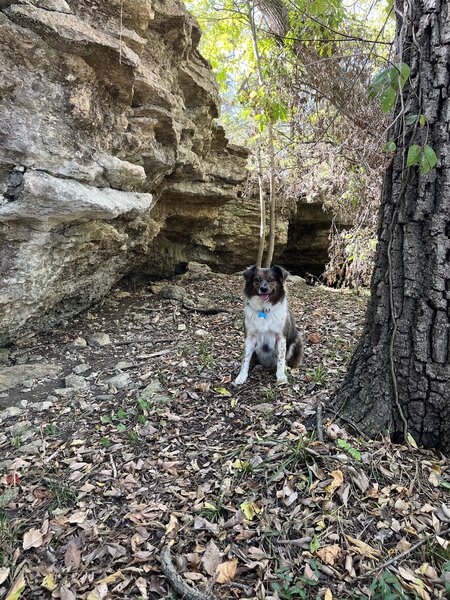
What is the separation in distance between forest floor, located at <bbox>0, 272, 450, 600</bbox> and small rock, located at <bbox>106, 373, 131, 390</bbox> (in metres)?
0.03

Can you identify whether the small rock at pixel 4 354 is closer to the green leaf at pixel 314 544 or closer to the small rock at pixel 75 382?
the small rock at pixel 75 382

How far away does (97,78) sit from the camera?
459 cm

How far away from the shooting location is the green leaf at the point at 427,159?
83.9 inches

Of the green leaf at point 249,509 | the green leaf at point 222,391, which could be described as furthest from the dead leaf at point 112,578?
the green leaf at point 222,391

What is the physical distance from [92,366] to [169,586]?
11.2 feet

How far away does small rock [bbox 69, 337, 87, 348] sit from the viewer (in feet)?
18.3

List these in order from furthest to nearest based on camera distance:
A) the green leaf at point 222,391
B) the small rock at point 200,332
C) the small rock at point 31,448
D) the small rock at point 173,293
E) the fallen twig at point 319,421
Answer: the small rock at point 173,293 → the small rock at point 200,332 → the green leaf at point 222,391 → the small rock at point 31,448 → the fallen twig at point 319,421

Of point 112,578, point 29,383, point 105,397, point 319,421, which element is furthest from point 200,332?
point 112,578

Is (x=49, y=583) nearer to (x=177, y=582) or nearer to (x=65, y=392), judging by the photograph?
(x=177, y=582)

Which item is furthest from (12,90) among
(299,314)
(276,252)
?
(276,252)

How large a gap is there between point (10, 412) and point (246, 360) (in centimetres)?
247

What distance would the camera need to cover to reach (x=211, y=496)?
2.54 metres

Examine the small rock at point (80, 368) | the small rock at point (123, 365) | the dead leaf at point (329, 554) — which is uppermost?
the dead leaf at point (329, 554)

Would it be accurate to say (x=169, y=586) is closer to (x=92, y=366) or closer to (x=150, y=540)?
(x=150, y=540)
